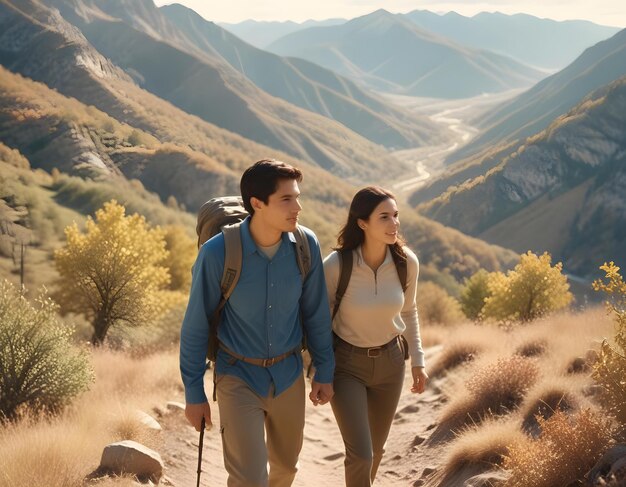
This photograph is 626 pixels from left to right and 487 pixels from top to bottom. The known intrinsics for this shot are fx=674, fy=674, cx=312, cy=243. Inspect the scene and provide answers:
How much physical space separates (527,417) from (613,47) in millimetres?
217800

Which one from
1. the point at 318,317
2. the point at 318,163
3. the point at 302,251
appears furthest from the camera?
the point at 318,163

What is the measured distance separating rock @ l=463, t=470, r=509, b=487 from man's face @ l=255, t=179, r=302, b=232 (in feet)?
9.03

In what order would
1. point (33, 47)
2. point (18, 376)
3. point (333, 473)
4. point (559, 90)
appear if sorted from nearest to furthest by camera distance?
point (18, 376)
point (333, 473)
point (33, 47)
point (559, 90)

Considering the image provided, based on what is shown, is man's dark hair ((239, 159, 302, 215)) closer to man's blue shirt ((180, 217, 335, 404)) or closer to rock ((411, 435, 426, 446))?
man's blue shirt ((180, 217, 335, 404))

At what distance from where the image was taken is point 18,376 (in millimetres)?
7246

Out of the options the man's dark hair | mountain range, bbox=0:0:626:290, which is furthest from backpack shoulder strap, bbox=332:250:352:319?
mountain range, bbox=0:0:626:290

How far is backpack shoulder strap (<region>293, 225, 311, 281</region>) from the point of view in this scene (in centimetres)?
387

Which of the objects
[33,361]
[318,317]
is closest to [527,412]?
[318,317]

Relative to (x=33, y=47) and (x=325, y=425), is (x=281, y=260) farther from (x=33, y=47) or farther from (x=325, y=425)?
(x=33, y=47)

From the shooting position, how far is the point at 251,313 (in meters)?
3.73

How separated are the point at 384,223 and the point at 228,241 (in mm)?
1114

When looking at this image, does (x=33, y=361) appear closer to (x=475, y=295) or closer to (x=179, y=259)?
(x=179, y=259)

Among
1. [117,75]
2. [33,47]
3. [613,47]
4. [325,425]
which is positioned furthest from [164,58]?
[325,425]

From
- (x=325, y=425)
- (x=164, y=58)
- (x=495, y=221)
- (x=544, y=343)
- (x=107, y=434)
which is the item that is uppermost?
(x=164, y=58)
